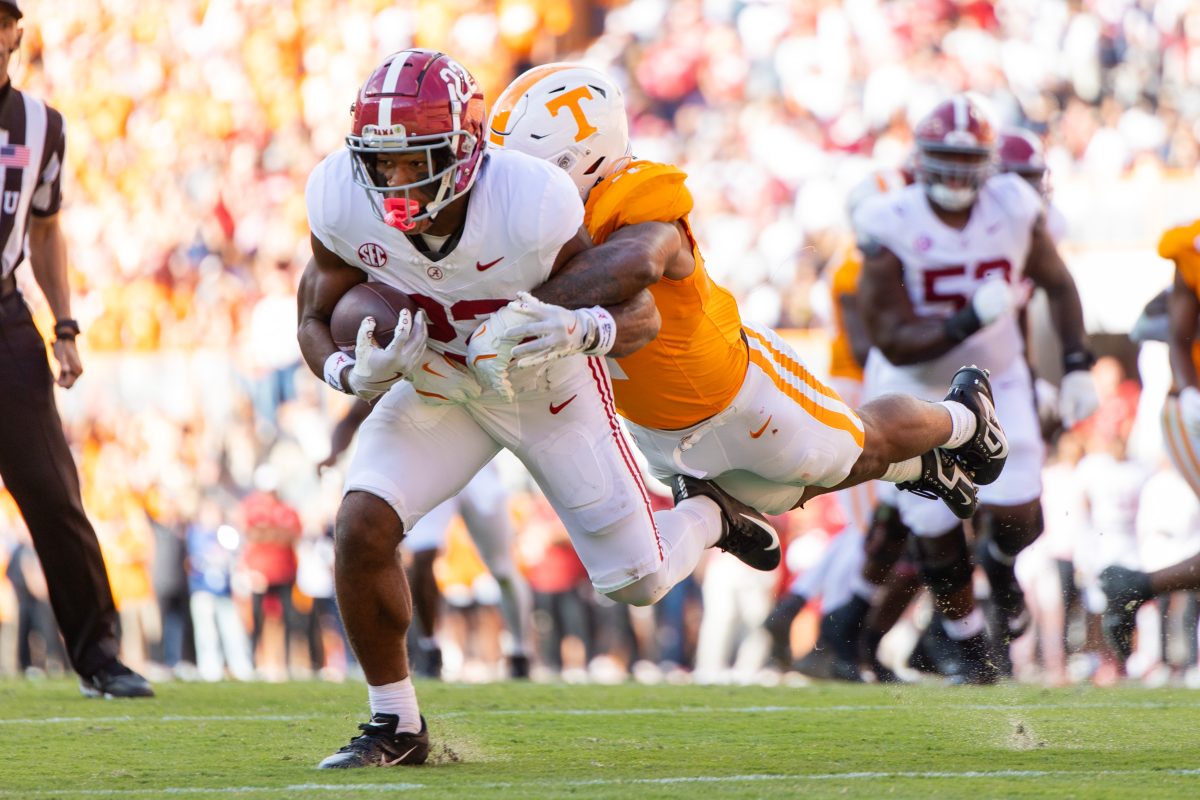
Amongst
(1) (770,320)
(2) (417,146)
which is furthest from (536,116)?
(1) (770,320)

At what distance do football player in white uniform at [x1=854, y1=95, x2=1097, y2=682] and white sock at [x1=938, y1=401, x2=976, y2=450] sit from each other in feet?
4.74

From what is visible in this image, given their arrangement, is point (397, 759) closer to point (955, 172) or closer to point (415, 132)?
point (415, 132)

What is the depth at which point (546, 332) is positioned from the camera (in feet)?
11.5

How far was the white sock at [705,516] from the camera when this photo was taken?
4523mm

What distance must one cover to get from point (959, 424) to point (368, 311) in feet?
6.17

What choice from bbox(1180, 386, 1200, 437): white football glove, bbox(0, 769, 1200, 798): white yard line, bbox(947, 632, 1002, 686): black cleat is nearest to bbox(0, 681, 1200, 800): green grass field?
bbox(0, 769, 1200, 798): white yard line

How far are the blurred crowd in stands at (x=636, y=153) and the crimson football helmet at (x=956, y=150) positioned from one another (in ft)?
6.60

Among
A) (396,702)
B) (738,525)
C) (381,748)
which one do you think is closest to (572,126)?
(738,525)

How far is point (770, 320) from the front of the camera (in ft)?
36.4

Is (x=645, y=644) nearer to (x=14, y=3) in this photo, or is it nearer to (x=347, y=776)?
(x=14, y=3)

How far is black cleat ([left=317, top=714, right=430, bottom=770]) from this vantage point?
382cm

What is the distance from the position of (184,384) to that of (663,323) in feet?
32.6

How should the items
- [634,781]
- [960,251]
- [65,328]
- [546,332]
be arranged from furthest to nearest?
1. [960,251]
2. [65,328]
3. [634,781]
4. [546,332]

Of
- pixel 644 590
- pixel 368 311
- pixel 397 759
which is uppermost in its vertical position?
pixel 368 311
